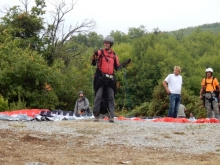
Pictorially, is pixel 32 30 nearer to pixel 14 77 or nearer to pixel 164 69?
pixel 14 77

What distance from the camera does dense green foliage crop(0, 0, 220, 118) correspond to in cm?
2294

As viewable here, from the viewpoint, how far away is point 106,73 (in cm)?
1018

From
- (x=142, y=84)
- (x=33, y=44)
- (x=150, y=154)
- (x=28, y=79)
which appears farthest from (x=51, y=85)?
(x=142, y=84)

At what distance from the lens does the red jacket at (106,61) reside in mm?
10109

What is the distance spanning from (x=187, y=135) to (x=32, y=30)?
3121cm

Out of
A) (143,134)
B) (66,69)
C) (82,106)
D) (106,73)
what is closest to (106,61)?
(106,73)

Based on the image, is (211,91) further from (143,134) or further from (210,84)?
(143,134)

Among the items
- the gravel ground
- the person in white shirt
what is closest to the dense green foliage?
the person in white shirt

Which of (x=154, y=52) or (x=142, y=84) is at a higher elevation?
(x=154, y=52)

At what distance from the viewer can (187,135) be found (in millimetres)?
8375

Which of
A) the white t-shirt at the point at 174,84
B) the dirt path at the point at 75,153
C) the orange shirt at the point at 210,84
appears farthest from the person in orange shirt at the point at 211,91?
the dirt path at the point at 75,153

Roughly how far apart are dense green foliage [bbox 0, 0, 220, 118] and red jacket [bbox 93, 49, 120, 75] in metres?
7.22

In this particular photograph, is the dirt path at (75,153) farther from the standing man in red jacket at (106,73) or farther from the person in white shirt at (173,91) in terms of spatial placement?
the person in white shirt at (173,91)

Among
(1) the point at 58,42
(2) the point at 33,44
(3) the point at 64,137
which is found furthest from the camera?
(1) the point at 58,42
